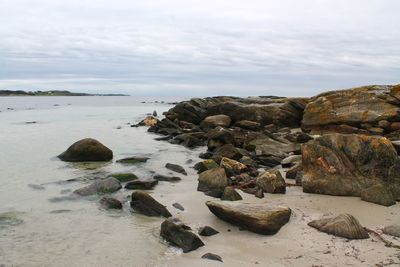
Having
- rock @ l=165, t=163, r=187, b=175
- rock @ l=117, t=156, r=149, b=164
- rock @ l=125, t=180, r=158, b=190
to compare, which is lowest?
rock @ l=117, t=156, r=149, b=164

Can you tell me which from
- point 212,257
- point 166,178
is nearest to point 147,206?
point 212,257

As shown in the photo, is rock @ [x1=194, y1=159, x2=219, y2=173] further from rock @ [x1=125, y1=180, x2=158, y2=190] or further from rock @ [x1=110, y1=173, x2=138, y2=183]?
rock @ [x1=125, y1=180, x2=158, y2=190]

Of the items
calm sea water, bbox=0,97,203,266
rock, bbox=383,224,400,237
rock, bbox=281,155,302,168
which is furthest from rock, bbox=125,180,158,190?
rock, bbox=383,224,400,237

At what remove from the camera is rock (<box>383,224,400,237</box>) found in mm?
6604

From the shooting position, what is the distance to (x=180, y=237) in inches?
253

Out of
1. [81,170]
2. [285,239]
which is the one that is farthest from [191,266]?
[81,170]

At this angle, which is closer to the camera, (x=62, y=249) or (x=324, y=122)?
→ (x=62, y=249)

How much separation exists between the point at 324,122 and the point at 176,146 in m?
6.67

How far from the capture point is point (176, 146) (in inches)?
755

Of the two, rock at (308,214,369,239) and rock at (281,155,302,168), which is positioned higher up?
rock at (308,214,369,239)

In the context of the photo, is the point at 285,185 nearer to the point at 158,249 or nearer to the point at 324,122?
the point at 158,249

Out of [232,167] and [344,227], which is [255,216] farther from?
[232,167]

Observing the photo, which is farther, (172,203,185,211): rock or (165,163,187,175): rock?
(165,163,187,175): rock

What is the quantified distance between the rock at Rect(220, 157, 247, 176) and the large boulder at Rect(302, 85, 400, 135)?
8491 mm
